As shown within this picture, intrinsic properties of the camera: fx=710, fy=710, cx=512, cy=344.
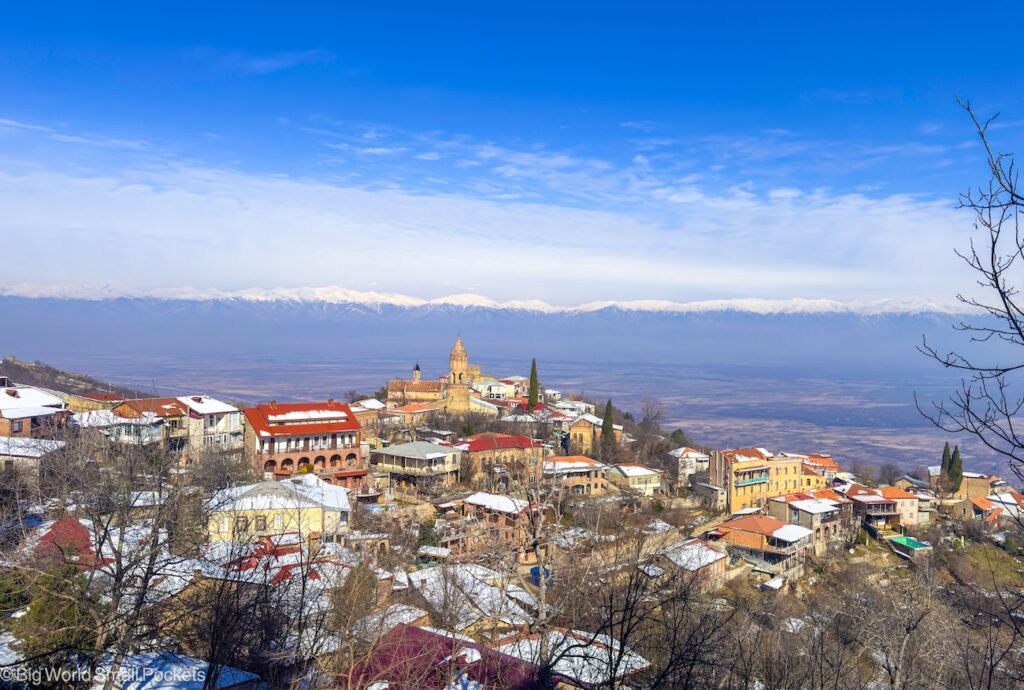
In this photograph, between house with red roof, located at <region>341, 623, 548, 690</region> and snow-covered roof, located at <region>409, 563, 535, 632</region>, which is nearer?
house with red roof, located at <region>341, 623, 548, 690</region>

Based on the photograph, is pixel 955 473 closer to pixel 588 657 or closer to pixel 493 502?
pixel 493 502

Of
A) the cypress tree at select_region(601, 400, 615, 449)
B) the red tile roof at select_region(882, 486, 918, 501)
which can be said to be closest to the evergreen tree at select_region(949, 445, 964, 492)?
the red tile roof at select_region(882, 486, 918, 501)

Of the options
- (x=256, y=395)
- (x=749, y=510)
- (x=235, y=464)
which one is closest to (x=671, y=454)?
(x=749, y=510)

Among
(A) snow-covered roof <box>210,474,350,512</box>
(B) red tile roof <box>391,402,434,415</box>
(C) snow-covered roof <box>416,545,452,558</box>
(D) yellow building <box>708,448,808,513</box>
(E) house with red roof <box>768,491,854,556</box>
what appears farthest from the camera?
(B) red tile roof <box>391,402,434,415</box>

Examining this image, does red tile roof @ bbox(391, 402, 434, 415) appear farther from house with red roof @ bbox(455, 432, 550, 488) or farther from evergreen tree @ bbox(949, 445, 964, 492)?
evergreen tree @ bbox(949, 445, 964, 492)

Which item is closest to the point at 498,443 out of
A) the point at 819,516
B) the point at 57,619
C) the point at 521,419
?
the point at 521,419

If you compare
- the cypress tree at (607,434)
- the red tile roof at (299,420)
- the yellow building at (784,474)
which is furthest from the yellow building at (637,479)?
the red tile roof at (299,420)

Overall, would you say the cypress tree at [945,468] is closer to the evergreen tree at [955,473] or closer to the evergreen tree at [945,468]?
the evergreen tree at [945,468]
